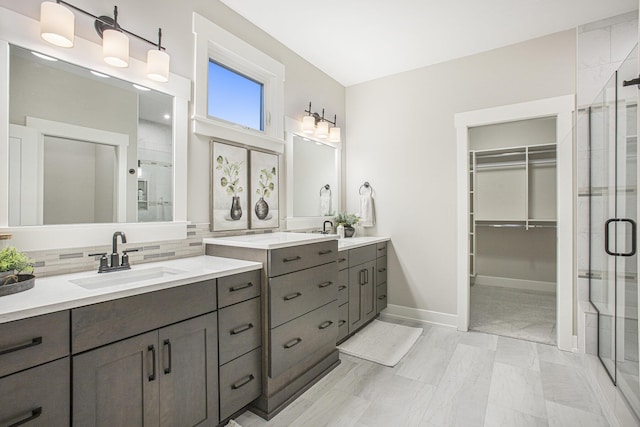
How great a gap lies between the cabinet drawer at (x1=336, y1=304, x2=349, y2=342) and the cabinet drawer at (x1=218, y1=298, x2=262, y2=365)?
1.00 m

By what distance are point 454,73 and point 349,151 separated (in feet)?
4.61

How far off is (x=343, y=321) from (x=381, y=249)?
3.37 ft

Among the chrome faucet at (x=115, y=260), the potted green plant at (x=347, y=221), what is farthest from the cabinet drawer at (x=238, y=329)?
the potted green plant at (x=347, y=221)

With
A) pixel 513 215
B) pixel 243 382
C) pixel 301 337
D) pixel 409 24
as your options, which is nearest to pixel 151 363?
pixel 243 382

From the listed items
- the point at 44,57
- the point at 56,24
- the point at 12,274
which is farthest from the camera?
the point at 44,57

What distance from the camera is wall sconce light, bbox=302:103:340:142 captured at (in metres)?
3.09

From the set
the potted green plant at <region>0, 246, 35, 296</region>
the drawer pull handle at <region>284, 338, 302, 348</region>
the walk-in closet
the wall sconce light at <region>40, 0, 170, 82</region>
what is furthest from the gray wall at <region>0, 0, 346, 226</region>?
the walk-in closet

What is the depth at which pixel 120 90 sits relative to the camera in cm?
178

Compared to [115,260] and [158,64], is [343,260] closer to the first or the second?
[115,260]

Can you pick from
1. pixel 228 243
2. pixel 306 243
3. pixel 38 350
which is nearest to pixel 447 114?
pixel 306 243

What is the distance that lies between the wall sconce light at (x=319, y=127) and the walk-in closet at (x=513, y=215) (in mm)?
2210

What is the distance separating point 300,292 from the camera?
2010 mm

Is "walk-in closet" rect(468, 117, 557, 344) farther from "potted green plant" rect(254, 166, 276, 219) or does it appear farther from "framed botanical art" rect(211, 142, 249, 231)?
"framed botanical art" rect(211, 142, 249, 231)

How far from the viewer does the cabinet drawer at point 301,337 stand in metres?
1.81
